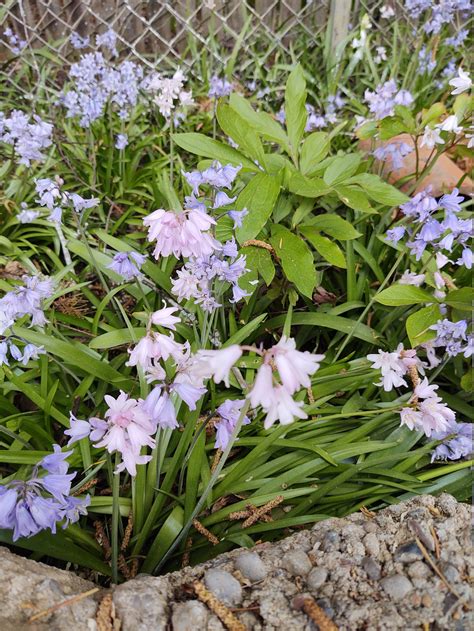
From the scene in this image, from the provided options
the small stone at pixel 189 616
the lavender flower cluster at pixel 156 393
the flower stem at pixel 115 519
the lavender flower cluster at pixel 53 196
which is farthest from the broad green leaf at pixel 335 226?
the small stone at pixel 189 616

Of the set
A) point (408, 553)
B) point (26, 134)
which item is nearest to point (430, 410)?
point (408, 553)

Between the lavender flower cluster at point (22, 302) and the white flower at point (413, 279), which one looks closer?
the lavender flower cluster at point (22, 302)

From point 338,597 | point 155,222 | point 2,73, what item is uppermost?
point 155,222

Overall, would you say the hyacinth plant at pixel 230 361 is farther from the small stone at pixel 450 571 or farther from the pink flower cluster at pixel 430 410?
the small stone at pixel 450 571

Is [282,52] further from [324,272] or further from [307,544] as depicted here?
[307,544]

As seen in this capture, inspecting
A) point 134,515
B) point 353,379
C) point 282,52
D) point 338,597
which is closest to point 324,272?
point 353,379

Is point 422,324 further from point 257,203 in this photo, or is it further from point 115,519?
point 115,519

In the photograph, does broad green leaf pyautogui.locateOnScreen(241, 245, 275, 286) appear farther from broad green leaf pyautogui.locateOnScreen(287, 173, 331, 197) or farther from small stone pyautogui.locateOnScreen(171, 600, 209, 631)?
small stone pyautogui.locateOnScreen(171, 600, 209, 631)
